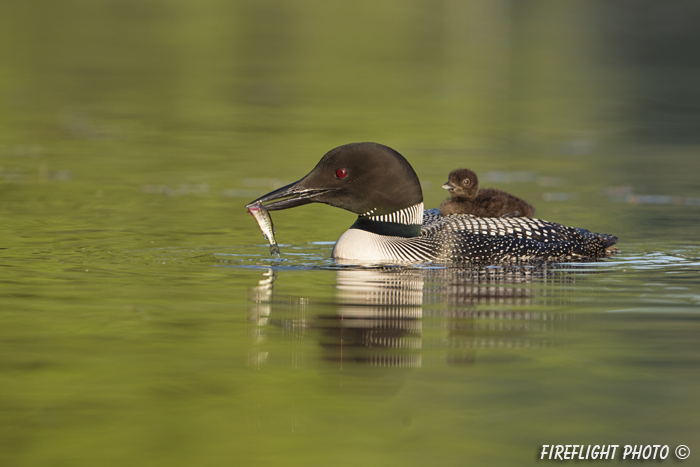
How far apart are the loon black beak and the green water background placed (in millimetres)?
385

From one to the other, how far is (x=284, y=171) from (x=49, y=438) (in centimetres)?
802

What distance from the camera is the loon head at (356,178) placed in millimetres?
7281

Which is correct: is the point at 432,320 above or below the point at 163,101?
below

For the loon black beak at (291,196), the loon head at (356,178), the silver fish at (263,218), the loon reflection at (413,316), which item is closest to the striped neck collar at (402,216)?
the loon head at (356,178)

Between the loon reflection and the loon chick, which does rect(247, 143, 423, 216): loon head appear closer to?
the loon reflection

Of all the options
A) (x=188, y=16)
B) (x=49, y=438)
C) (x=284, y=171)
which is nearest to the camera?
(x=49, y=438)

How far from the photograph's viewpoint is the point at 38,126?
1494cm

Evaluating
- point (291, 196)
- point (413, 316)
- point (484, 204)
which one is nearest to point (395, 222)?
point (291, 196)

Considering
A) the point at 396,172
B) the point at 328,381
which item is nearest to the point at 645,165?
the point at 396,172

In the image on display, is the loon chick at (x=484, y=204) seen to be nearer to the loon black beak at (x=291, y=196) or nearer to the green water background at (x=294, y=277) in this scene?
the green water background at (x=294, y=277)

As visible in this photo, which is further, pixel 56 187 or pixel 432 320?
pixel 56 187

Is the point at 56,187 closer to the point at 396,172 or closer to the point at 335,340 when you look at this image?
the point at 396,172

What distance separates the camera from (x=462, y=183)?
26.6ft

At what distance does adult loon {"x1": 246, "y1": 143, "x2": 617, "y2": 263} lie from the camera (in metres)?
7.26
